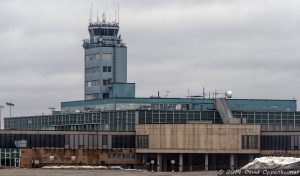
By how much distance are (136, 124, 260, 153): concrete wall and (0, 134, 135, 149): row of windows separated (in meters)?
7.46

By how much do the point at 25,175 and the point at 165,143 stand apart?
141ft

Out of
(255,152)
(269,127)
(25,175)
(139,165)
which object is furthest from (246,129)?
(25,175)

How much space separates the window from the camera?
6727 inches

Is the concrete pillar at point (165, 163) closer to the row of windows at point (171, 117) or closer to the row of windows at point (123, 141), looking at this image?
the row of windows at point (123, 141)

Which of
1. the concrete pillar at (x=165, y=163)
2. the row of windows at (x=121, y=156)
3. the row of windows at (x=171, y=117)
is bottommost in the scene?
the concrete pillar at (x=165, y=163)

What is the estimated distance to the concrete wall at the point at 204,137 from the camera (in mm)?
167012

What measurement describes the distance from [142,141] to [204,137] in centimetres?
1117

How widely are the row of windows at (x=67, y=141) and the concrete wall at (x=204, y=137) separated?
7455 mm

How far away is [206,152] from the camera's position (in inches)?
6599

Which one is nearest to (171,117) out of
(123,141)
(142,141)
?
(123,141)

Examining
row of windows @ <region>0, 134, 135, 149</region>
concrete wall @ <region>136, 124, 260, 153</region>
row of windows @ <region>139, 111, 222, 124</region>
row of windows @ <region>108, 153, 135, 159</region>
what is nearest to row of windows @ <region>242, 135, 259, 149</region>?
concrete wall @ <region>136, 124, 260, 153</region>

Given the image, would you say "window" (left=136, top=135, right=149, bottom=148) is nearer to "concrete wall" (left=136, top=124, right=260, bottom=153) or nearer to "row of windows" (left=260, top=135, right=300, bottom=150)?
"concrete wall" (left=136, top=124, right=260, bottom=153)

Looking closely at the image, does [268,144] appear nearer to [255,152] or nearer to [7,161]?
[255,152]

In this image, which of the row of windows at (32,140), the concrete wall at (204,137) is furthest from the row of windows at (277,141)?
the row of windows at (32,140)
